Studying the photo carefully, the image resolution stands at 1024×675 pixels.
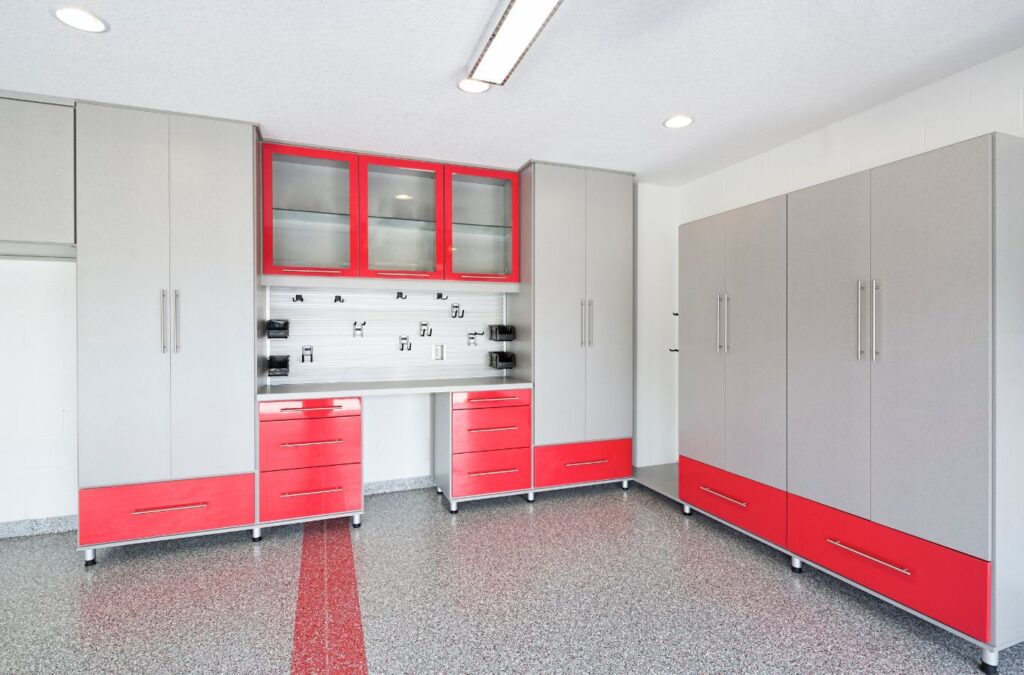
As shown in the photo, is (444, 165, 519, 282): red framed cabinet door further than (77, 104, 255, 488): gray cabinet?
Yes

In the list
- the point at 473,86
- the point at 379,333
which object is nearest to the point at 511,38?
the point at 473,86

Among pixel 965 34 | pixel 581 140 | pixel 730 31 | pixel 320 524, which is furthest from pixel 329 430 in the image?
pixel 965 34

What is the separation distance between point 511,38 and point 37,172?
2622mm

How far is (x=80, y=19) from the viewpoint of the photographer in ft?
6.85

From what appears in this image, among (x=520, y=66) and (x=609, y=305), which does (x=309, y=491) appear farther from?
(x=520, y=66)

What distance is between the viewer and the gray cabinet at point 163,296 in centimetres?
289

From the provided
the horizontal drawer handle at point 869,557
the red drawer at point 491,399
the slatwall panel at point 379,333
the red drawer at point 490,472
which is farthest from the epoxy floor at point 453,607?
the slatwall panel at point 379,333

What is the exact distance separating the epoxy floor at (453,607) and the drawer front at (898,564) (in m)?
0.14

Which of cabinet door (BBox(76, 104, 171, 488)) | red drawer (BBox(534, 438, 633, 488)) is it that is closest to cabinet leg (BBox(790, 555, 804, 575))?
red drawer (BBox(534, 438, 633, 488))

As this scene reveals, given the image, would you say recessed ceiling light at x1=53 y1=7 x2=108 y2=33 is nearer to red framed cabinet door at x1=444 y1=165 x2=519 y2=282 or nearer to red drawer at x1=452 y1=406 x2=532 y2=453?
red framed cabinet door at x1=444 y1=165 x2=519 y2=282

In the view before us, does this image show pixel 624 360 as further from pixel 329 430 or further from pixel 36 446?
pixel 36 446

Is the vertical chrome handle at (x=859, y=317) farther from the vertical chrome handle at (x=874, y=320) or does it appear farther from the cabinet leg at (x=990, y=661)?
the cabinet leg at (x=990, y=661)

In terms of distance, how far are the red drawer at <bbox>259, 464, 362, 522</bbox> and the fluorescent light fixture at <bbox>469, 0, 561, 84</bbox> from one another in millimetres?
2460

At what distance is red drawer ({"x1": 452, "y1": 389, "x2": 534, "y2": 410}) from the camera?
370cm
